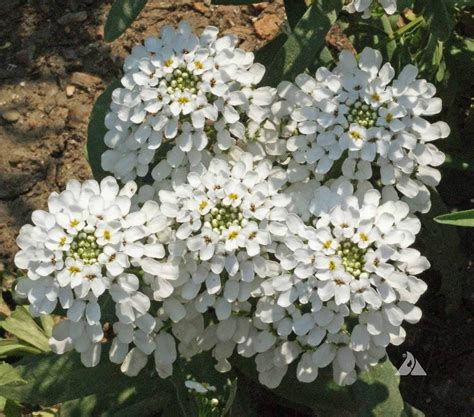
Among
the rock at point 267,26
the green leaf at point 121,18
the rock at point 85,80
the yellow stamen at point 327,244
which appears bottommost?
the rock at point 85,80

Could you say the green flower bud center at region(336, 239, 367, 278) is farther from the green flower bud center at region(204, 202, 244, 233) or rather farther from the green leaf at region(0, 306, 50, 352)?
the green leaf at region(0, 306, 50, 352)

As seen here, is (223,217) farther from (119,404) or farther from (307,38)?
(119,404)

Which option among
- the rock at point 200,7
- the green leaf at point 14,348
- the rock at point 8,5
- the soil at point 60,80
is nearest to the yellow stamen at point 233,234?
the green leaf at point 14,348

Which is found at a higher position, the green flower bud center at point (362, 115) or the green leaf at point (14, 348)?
the green flower bud center at point (362, 115)

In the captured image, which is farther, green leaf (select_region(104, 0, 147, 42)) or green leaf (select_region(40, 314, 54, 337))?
green leaf (select_region(40, 314, 54, 337))

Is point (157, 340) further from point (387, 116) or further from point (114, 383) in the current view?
point (387, 116)

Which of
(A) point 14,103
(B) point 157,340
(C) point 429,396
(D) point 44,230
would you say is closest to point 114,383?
(B) point 157,340

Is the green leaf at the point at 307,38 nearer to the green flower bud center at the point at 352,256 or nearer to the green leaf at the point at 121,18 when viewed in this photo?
the green leaf at the point at 121,18

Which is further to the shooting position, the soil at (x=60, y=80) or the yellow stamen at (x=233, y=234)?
A: the soil at (x=60, y=80)

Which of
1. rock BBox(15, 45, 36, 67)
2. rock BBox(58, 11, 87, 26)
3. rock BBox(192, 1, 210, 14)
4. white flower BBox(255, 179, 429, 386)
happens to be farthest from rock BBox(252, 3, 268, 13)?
white flower BBox(255, 179, 429, 386)
